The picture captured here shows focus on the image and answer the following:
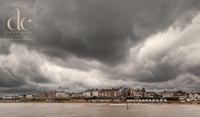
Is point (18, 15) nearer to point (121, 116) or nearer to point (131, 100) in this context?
point (121, 116)

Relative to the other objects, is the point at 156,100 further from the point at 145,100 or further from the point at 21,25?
the point at 21,25

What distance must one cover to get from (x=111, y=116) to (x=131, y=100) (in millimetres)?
139038

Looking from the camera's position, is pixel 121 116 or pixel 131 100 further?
pixel 131 100

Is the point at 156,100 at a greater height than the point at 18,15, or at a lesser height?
lesser

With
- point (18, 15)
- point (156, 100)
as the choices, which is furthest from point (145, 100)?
point (18, 15)

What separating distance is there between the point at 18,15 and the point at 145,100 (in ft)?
540

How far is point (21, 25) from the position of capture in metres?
29.7

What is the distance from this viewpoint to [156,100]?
182500 mm

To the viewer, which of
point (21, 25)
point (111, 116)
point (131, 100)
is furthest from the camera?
point (131, 100)

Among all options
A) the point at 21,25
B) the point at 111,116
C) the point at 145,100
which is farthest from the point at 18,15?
Result: the point at 145,100

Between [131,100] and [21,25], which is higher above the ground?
[21,25]

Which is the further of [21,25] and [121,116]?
[121,116]

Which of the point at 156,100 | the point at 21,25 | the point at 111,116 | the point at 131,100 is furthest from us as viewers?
the point at 131,100

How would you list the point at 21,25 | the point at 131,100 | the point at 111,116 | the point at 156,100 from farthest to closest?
the point at 131,100, the point at 156,100, the point at 111,116, the point at 21,25
